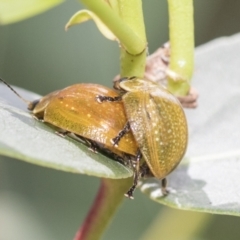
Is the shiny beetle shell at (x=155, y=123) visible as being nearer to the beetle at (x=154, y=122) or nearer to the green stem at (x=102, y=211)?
the beetle at (x=154, y=122)

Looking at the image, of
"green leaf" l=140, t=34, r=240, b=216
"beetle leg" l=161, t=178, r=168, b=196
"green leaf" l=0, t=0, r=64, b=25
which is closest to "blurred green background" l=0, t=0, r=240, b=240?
"green leaf" l=140, t=34, r=240, b=216

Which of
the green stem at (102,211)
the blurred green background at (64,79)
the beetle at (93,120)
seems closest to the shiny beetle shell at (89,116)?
the beetle at (93,120)

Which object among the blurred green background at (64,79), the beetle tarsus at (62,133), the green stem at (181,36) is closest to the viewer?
the beetle tarsus at (62,133)

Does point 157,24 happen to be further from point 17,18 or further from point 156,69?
point 17,18

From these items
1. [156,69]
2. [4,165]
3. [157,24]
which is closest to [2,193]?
[4,165]

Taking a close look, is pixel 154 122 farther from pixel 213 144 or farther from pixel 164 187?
pixel 213 144

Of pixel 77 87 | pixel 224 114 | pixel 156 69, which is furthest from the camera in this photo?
pixel 224 114

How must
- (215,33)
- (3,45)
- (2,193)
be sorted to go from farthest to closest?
(215,33) → (3,45) → (2,193)
